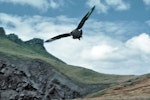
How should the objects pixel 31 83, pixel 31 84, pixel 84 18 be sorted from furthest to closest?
pixel 31 83, pixel 31 84, pixel 84 18

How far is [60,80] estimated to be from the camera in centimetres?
7319

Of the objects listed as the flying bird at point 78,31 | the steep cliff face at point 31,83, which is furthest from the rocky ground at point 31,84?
the flying bird at point 78,31

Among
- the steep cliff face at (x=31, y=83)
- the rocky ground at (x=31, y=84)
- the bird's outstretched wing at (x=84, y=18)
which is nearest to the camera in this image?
the bird's outstretched wing at (x=84, y=18)

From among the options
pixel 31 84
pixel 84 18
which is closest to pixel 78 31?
pixel 84 18

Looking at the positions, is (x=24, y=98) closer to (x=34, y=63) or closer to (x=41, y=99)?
(x=41, y=99)

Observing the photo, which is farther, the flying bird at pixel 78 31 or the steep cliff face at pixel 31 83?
the steep cliff face at pixel 31 83

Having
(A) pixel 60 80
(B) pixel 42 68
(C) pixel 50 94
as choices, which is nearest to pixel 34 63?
(B) pixel 42 68

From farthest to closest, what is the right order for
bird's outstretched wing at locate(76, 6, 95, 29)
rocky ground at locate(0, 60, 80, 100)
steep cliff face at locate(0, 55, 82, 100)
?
steep cliff face at locate(0, 55, 82, 100)
rocky ground at locate(0, 60, 80, 100)
bird's outstretched wing at locate(76, 6, 95, 29)

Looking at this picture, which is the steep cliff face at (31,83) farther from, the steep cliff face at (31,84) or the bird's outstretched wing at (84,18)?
the bird's outstretched wing at (84,18)

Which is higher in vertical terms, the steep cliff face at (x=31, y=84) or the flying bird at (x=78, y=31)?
the steep cliff face at (x=31, y=84)

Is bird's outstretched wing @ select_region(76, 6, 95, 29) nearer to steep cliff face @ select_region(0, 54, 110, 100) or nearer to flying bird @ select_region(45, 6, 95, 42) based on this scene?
flying bird @ select_region(45, 6, 95, 42)

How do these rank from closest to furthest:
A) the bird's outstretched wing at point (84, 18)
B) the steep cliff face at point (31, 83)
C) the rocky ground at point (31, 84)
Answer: the bird's outstretched wing at point (84, 18) < the rocky ground at point (31, 84) < the steep cliff face at point (31, 83)

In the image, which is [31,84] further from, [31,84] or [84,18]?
[84,18]

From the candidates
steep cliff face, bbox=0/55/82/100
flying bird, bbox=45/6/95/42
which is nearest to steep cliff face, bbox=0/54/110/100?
steep cliff face, bbox=0/55/82/100
